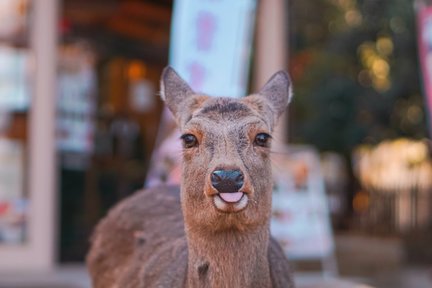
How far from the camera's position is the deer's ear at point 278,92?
4453 mm

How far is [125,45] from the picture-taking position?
10.7 m

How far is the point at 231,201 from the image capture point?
375 cm

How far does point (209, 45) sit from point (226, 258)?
13.9ft

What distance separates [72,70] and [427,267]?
6.66 m

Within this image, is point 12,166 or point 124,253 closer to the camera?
point 124,253

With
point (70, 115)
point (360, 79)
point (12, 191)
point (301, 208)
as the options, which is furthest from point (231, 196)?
point (360, 79)

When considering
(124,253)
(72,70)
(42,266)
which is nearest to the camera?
(124,253)

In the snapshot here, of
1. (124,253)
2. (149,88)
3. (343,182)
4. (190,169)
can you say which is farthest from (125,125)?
(343,182)

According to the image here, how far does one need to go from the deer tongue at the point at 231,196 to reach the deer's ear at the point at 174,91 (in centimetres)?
82

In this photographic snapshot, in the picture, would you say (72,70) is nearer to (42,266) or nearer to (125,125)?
(125,125)

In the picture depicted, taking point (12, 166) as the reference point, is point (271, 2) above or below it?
above

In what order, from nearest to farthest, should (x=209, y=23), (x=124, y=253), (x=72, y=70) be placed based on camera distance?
(x=124, y=253), (x=209, y=23), (x=72, y=70)

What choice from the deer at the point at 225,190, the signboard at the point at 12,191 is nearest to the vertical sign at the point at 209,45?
the signboard at the point at 12,191

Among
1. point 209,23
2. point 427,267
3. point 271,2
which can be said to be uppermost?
point 271,2
